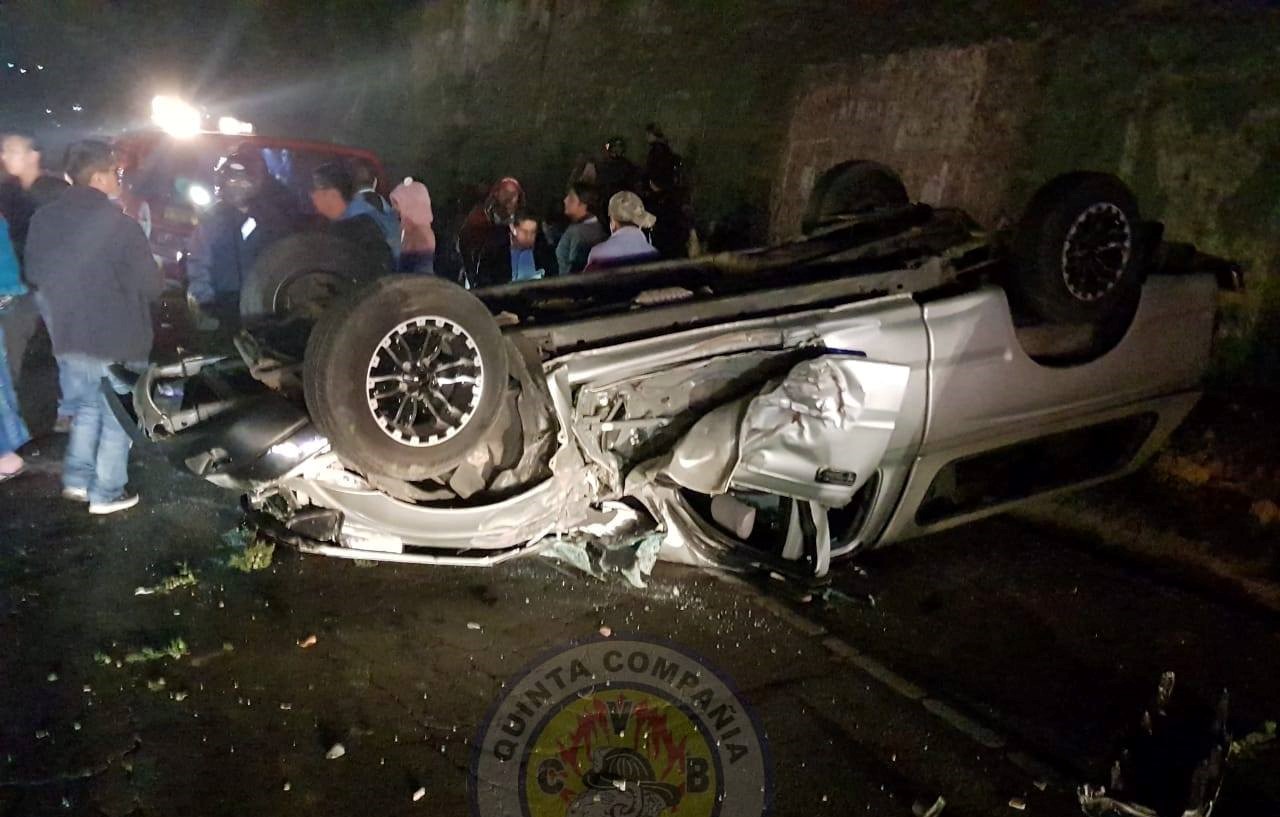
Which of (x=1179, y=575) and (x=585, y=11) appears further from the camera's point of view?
(x=585, y=11)

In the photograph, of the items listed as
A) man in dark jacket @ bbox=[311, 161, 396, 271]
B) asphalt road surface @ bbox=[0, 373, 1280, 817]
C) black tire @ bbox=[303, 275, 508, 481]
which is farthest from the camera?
man in dark jacket @ bbox=[311, 161, 396, 271]

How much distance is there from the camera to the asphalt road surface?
2816 millimetres

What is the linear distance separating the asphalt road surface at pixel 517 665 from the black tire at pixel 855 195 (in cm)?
185

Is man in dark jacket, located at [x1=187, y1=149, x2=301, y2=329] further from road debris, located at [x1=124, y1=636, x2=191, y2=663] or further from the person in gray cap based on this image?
road debris, located at [x1=124, y1=636, x2=191, y2=663]

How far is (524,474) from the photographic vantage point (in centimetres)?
340

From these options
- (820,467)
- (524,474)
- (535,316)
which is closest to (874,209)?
(820,467)

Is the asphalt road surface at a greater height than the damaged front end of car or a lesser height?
lesser

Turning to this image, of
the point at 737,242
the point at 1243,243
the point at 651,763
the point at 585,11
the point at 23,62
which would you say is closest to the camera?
the point at 651,763

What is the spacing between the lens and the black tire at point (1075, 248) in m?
3.83

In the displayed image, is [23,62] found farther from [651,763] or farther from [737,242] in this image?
[651,763]

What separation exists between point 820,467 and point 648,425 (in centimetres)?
71

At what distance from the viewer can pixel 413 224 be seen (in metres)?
7.30

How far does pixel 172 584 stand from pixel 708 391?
2.56 meters

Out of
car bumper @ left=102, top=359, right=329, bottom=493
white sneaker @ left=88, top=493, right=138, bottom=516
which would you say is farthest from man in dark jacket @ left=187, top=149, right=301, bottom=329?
car bumper @ left=102, top=359, right=329, bottom=493
